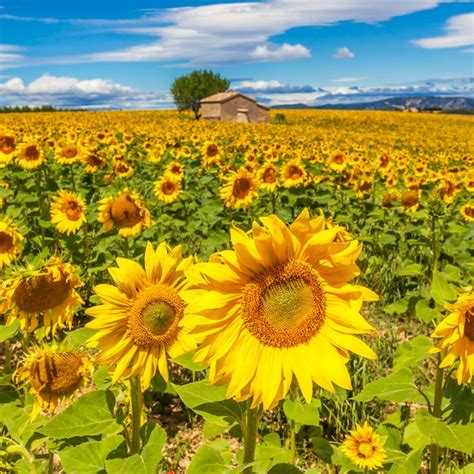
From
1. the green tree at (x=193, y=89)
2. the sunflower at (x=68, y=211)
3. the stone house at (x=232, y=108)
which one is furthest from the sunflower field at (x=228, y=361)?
the green tree at (x=193, y=89)

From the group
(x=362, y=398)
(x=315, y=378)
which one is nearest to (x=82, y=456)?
(x=315, y=378)

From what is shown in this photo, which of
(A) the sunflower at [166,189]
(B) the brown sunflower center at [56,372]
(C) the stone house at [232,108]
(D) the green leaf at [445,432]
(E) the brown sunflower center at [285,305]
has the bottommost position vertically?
(D) the green leaf at [445,432]

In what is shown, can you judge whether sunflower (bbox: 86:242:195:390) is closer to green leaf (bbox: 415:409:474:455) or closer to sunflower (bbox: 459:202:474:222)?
green leaf (bbox: 415:409:474:455)

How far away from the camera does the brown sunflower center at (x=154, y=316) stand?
2.01 m

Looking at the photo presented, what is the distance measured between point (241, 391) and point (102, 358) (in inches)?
24.5

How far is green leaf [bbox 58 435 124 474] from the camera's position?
6.75 feet

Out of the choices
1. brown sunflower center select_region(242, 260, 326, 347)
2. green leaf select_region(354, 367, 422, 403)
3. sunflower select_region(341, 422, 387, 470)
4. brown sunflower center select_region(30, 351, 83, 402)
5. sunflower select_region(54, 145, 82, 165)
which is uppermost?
sunflower select_region(54, 145, 82, 165)

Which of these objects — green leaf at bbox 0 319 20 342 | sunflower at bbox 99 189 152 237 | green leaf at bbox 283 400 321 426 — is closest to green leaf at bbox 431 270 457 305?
green leaf at bbox 283 400 321 426

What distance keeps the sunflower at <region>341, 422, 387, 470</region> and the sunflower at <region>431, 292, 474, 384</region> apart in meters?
0.73

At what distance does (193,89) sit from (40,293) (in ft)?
227

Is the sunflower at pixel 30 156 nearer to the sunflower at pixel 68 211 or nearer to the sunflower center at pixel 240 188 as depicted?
the sunflower at pixel 68 211

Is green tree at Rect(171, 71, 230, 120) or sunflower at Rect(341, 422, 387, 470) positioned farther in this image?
green tree at Rect(171, 71, 230, 120)

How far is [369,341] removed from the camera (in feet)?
16.6

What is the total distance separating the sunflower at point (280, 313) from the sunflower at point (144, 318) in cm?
39
